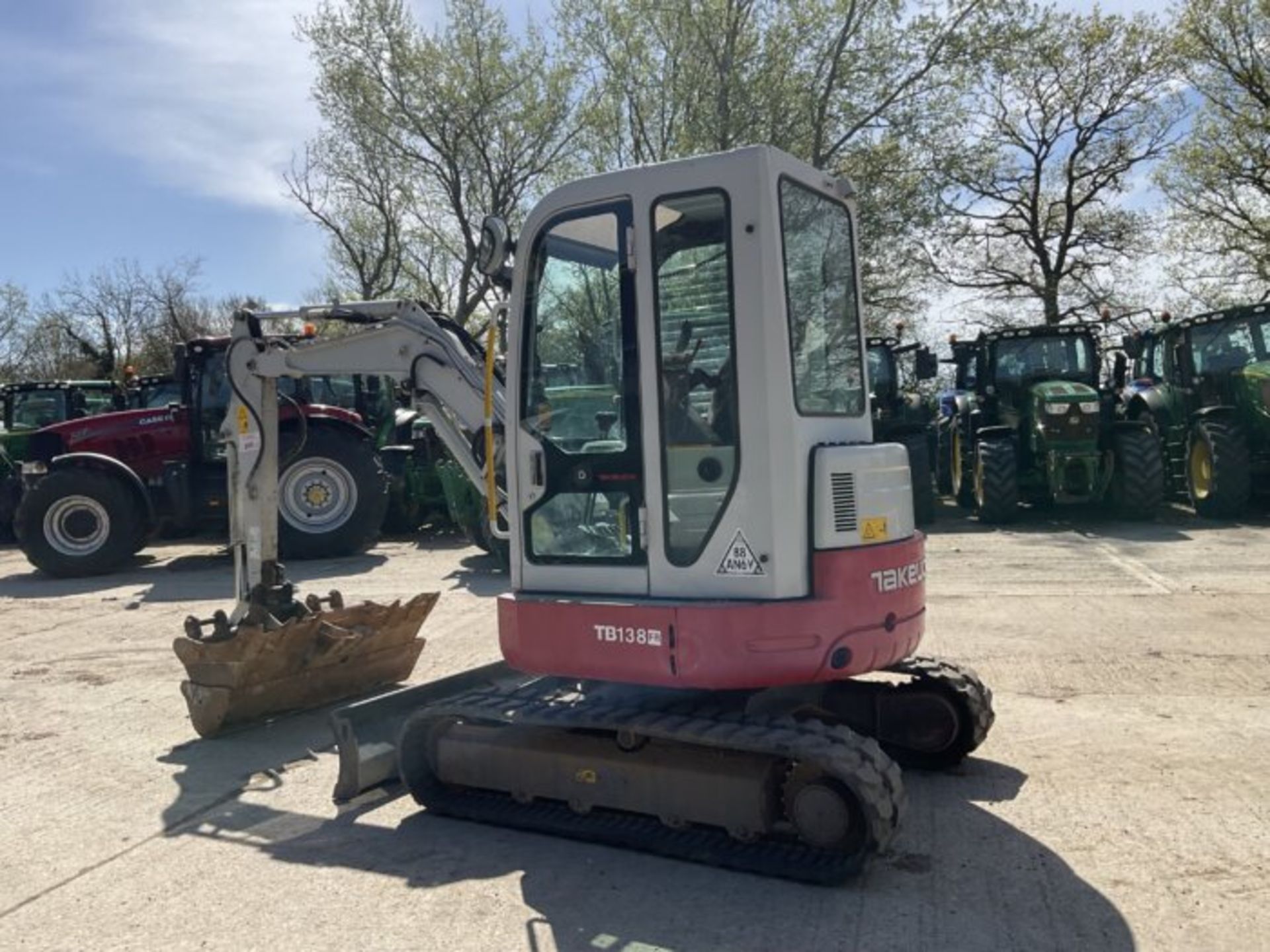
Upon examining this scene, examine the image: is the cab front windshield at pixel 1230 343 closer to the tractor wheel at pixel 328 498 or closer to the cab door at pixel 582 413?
the tractor wheel at pixel 328 498

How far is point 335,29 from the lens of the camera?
24.2 metres

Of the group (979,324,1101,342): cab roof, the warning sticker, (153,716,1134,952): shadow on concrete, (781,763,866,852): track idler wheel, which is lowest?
(153,716,1134,952): shadow on concrete

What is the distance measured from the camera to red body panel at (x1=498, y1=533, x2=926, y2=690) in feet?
13.0

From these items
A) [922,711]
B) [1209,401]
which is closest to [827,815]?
[922,711]

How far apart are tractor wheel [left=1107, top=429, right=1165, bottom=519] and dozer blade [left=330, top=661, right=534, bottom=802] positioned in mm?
10773

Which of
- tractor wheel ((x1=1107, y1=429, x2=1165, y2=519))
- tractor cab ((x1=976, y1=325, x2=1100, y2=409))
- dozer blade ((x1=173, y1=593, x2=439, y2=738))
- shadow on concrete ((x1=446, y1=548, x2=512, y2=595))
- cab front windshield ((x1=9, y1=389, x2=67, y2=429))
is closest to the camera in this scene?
dozer blade ((x1=173, y1=593, x2=439, y2=738))

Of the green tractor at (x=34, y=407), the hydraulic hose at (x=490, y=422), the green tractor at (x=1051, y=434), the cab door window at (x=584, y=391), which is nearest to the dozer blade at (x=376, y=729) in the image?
the hydraulic hose at (x=490, y=422)

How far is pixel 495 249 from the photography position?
4.60 metres

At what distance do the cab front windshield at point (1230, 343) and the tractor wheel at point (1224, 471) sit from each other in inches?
49.2

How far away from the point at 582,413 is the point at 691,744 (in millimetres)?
1415

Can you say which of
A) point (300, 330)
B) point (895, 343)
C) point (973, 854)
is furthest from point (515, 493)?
point (895, 343)

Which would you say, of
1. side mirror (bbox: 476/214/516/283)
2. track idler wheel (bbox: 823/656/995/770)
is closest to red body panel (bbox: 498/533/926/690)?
track idler wheel (bbox: 823/656/995/770)

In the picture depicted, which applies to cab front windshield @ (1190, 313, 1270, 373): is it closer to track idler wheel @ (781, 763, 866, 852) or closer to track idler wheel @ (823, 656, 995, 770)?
track idler wheel @ (823, 656, 995, 770)

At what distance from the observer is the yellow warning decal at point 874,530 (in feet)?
13.7
